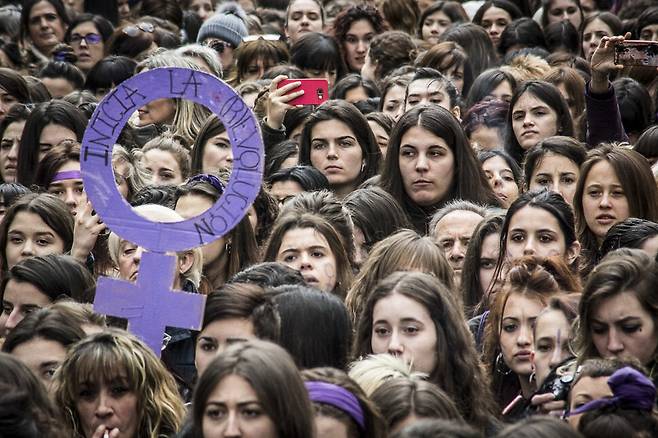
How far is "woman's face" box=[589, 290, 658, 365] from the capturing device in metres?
6.75

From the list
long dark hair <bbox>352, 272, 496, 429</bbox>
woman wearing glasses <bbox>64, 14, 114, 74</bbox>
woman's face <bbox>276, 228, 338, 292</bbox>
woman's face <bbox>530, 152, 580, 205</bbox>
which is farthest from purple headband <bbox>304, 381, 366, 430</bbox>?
woman wearing glasses <bbox>64, 14, 114, 74</bbox>

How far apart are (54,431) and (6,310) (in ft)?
8.02

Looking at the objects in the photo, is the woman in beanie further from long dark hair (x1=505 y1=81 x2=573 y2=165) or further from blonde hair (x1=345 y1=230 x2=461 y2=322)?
blonde hair (x1=345 y1=230 x2=461 y2=322)

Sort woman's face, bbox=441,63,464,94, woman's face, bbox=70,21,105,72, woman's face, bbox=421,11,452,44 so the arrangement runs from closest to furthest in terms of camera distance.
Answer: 1. woman's face, bbox=441,63,464,94
2. woman's face, bbox=70,21,105,72
3. woman's face, bbox=421,11,452,44

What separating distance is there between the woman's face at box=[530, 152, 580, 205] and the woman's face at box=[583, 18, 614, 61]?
3.93 metres

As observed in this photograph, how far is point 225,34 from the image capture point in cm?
1407

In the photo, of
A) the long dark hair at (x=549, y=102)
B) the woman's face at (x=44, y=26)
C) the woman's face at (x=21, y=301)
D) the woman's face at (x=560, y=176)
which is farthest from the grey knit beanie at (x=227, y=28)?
the woman's face at (x=21, y=301)

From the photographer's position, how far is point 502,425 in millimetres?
6582

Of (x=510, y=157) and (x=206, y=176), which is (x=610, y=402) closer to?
(x=206, y=176)

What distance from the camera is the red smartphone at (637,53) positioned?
8930 millimetres

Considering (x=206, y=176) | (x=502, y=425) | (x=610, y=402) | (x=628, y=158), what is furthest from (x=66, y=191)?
(x=610, y=402)

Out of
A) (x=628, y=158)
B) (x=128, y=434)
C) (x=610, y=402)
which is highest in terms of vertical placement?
(x=628, y=158)

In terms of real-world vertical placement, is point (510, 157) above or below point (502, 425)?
above

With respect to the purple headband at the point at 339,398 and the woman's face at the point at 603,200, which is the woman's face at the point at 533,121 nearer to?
the woman's face at the point at 603,200
